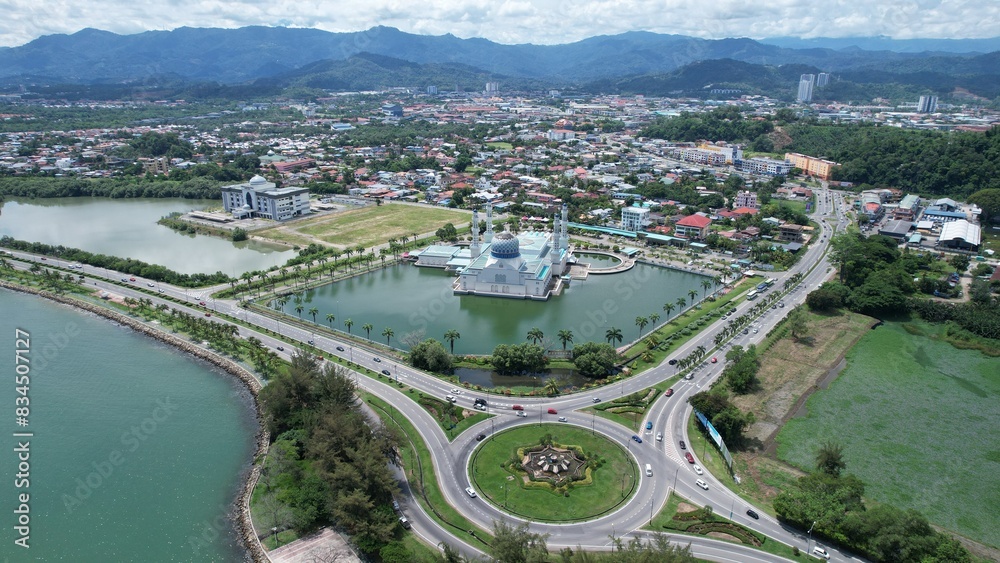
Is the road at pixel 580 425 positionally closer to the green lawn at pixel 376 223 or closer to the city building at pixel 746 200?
the green lawn at pixel 376 223

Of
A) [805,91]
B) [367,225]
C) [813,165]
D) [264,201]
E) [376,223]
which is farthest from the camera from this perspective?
[805,91]

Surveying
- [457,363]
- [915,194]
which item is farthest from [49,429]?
[915,194]

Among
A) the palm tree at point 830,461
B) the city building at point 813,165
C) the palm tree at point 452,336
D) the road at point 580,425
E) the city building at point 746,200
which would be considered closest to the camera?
the road at point 580,425

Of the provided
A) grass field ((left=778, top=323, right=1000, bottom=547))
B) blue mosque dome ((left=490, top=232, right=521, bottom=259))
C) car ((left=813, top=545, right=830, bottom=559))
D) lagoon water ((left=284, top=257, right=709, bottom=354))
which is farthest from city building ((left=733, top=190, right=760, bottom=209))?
car ((left=813, top=545, right=830, bottom=559))

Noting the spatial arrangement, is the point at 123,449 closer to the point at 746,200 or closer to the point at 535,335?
the point at 535,335

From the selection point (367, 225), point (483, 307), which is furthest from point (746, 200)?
point (367, 225)

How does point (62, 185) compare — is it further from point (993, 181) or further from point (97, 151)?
point (993, 181)

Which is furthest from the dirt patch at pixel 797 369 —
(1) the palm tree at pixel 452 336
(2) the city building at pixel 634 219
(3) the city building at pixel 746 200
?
(3) the city building at pixel 746 200
